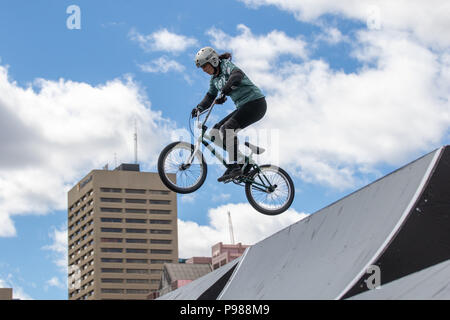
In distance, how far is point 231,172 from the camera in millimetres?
14156

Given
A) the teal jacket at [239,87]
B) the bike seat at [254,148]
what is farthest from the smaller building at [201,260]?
the teal jacket at [239,87]

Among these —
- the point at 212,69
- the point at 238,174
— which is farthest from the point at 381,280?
the point at 212,69

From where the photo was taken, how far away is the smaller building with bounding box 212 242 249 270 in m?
181

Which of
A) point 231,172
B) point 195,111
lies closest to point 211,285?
point 231,172

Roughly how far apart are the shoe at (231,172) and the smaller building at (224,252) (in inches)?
6545

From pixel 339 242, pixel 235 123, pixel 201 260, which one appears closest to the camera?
pixel 339 242

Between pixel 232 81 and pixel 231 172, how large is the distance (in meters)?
1.80

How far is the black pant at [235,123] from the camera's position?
13.8 metres

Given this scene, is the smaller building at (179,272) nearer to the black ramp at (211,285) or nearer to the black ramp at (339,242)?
the black ramp at (211,285)

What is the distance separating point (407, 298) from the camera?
8.47 meters

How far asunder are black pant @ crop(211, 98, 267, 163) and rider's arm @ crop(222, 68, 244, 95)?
44cm

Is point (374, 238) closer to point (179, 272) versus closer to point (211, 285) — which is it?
point (211, 285)
